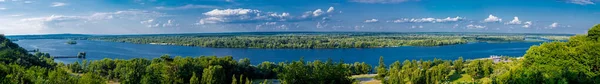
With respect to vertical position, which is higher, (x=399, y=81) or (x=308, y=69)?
(x=308, y=69)

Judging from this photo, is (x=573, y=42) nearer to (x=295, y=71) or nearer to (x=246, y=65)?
(x=295, y=71)

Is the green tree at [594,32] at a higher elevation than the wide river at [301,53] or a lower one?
higher

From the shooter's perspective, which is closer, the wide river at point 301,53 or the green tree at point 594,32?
the green tree at point 594,32

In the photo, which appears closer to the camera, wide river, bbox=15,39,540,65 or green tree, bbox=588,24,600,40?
green tree, bbox=588,24,600,40

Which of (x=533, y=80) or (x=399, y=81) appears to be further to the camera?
(x=399, y=81)

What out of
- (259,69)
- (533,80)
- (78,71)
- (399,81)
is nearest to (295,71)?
(533,80)

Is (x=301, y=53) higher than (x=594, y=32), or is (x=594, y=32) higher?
(x=594, y=32)

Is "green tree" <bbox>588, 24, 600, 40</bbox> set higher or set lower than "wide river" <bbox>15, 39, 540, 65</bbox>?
higher

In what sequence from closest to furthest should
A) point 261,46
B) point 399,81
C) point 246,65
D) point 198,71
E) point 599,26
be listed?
point 599,26
point 399,81
point 198,71
point 246,65
point 261,46

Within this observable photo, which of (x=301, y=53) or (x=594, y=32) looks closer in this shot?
(x=594, y=32)

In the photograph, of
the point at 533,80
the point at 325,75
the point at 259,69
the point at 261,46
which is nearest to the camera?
the point at 325,75
